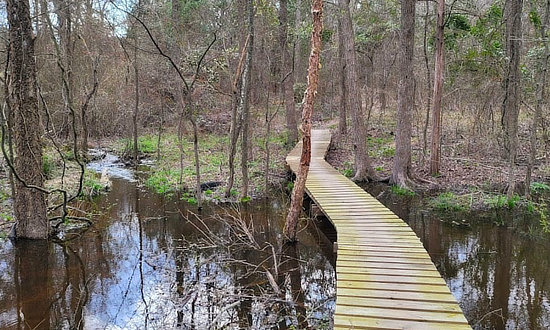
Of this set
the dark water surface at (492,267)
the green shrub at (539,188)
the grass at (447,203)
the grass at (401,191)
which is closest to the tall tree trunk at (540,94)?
the green shrub at (539,188)

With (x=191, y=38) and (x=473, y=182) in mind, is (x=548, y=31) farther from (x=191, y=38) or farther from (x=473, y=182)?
(x=191, y=38)

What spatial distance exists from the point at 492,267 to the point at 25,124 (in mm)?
8424

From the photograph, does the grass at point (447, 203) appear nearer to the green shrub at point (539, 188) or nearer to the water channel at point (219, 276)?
the water channel at point (219, 276)

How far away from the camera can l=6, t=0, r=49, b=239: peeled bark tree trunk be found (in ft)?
24.0

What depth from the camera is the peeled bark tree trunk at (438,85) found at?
38.8 ft

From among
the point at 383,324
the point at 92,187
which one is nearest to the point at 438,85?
the point at 383,324

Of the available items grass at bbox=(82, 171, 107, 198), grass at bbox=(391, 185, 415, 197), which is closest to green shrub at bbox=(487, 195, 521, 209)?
grass at bbox=(391, 185, 415, 197)

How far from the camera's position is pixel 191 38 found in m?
19.4

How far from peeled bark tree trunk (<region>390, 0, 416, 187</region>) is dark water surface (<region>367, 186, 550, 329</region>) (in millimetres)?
2283

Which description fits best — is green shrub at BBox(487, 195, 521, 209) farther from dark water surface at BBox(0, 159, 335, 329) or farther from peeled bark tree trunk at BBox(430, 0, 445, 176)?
dark water surface at BBox(0, 159, 335, 329)

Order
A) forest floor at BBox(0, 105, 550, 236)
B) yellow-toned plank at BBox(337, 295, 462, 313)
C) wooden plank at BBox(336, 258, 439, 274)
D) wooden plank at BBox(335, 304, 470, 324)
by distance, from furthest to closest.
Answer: forest floor at BBox(0, 105, 550, 236) < wooden plank at BBox(336, 258, 439, 274) < yellow-toned plank at BBox(337, 295, 462, 313) < wooden plank at BBox(335, 304, 470, 324)

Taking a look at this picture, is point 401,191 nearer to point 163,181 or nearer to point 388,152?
point 388,152

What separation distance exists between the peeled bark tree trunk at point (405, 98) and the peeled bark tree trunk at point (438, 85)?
3.11 feet

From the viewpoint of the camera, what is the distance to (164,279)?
636 centimetres
